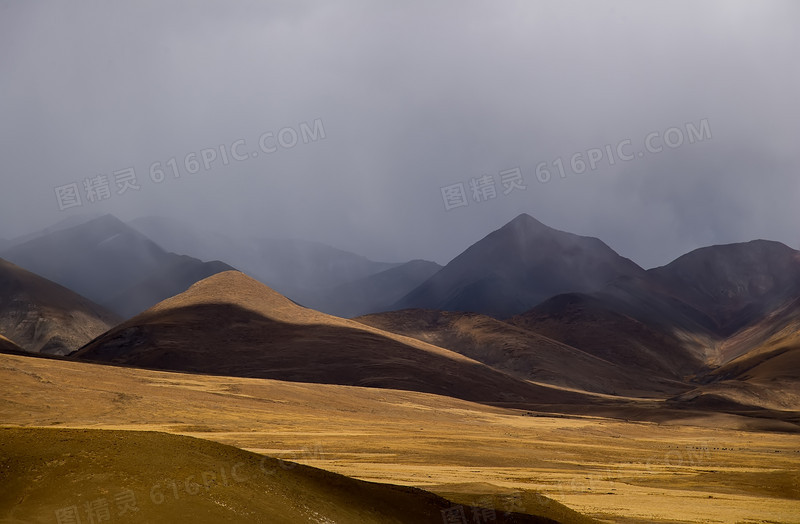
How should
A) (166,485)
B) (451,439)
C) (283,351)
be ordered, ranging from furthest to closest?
1. (283,351)
2. (451,439)
3. (166,485)

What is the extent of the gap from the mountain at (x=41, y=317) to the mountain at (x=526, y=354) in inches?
2832

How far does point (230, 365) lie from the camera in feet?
361

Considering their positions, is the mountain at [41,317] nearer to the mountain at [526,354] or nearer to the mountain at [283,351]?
the mountain at [283,351]

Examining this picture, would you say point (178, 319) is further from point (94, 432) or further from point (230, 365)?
point (94, 432)

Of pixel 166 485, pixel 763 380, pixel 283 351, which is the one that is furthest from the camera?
pixel 763 380

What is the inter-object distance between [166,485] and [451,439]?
41090 millimetres

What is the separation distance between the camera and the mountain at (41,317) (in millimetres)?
177500

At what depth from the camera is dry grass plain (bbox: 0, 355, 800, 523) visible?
3106 centimetres

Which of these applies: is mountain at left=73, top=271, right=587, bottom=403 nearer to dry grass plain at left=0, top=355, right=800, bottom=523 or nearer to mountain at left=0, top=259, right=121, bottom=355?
dry grass plain at left=0, top=355, right=800, bottom=523

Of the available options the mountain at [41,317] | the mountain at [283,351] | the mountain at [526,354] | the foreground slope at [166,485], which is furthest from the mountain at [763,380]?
the mountain at [41,317]

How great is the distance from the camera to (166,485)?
1577 centimetres

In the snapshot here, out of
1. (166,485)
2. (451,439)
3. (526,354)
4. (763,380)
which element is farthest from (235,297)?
(166,485)

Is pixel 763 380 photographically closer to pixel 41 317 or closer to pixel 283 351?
pixel 283 351

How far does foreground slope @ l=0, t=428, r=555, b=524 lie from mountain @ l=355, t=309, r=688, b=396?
421 feet
